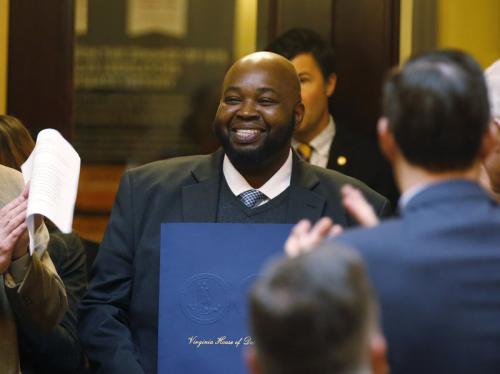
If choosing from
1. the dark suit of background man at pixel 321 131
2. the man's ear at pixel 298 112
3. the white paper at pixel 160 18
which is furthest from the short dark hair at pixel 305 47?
the man's ear at pixel 298 112

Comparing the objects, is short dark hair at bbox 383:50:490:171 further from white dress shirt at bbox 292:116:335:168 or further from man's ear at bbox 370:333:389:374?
white dress shirt at bbox 292:116:335:168

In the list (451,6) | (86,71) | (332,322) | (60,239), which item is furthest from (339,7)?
(332,322)

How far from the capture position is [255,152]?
3.64m

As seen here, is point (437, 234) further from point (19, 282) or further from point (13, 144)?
point (13, 144)

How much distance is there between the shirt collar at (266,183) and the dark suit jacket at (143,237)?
0.02 metres

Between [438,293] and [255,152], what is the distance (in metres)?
1.58

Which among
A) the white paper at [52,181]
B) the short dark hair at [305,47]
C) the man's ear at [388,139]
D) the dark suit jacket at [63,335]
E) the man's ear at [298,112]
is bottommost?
the dark suit jacket at [63,335]

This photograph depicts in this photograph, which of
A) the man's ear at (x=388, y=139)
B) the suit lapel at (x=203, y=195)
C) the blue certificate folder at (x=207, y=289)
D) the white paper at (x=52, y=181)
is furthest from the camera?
the suit lapel at (x=203, y=195)

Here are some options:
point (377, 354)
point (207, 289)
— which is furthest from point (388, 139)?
point (207, 289)

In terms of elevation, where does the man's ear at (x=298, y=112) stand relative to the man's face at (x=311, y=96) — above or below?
above

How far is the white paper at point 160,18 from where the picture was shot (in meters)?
5.09

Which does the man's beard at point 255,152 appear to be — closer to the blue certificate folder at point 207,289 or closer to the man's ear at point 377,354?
the blue certificate folder at point 207,289

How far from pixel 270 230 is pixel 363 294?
5.16ft

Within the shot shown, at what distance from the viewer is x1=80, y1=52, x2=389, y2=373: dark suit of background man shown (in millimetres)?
3572
